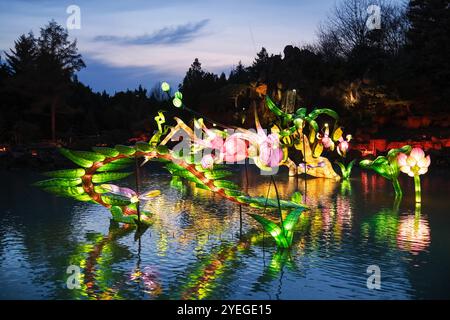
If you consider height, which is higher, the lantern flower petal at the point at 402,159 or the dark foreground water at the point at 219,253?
the lantern flower petal at the point at 402,159

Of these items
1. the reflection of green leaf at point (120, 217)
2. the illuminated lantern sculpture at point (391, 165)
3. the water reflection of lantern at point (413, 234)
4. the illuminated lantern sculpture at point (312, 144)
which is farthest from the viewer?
the illuminated lantern sculpture at point (312, 144)

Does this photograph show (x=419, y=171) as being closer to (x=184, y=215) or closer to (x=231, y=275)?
(x=184, y=215)

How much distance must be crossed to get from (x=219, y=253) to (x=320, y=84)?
27.8 meters

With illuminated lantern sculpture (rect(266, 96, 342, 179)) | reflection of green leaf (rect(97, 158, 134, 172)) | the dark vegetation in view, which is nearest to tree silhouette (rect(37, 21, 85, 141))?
the dark vegetation

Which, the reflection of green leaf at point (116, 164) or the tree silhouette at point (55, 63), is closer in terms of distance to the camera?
the reflection of green leaf at point (116, 164)

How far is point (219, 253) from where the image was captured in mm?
8156

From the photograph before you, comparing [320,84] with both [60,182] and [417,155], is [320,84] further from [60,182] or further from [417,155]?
[60,182]

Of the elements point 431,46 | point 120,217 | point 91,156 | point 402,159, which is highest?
point 431,46

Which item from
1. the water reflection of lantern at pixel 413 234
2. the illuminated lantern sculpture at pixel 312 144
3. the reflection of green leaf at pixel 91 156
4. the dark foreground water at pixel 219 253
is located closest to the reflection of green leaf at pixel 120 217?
the dark foreground water at pixel 219 253

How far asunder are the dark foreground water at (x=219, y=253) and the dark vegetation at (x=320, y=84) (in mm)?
15245

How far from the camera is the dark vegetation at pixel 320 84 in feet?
98.1

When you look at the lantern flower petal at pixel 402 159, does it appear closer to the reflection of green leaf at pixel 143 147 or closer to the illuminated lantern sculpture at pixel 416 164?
the illuminated lantern sculpture at pixel 416 164

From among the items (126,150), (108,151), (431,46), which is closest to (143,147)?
(126,150)
